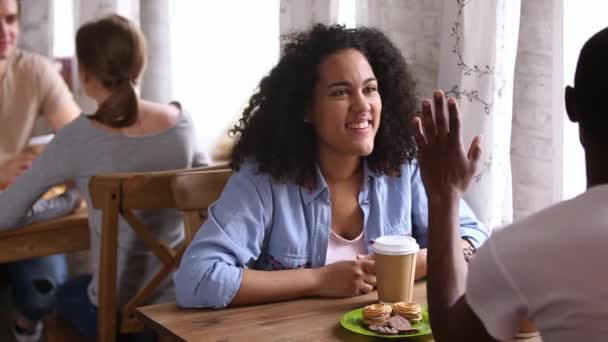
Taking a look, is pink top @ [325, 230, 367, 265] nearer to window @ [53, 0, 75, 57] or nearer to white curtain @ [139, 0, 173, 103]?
white curtain @ [139, 0, 173, 103]

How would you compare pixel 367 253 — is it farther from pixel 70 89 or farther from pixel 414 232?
pixel 70 89

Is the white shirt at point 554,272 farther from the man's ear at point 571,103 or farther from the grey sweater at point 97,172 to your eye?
the grey sweater at point 97,172

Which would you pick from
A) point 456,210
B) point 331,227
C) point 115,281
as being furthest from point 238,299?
point 115,281

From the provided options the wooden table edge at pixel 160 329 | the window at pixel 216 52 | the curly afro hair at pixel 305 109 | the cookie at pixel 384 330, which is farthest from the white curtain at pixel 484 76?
the window at pixel 216 52

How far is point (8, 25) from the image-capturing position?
3186 mm

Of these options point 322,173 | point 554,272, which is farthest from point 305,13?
point 554,272

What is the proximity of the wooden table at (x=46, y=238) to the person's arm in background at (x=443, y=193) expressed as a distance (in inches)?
59.2

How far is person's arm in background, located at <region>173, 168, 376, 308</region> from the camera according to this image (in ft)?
5.57

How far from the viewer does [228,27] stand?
3.59 m

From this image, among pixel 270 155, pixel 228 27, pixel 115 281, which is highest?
pixel 228 27

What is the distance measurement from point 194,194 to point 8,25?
1.42m

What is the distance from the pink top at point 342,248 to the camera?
76.3 inches

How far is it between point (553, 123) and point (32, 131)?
198 cm

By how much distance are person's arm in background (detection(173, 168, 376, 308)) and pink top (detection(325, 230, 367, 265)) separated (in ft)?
0.53
